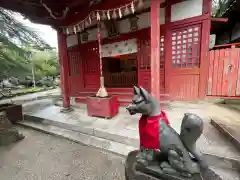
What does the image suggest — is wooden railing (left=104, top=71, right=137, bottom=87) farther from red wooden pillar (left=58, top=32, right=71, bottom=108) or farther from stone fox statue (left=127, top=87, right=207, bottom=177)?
stone fox statue (left=127, top=87, right=207, bottom=177)

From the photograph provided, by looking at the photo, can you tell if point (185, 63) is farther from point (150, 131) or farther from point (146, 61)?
point (150, 131)

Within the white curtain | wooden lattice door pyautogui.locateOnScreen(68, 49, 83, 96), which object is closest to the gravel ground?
wooden lattice door pyautogui.locateOnScreen(68, 49, 83, 96)

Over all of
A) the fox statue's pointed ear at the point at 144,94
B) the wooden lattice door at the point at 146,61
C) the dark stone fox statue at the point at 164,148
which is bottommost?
the dark stone fox statue at the point at 164,148

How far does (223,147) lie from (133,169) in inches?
64.2

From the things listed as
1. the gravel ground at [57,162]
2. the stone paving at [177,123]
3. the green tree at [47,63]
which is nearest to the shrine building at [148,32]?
the stone paving at [177,123]

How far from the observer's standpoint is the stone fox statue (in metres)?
0.99

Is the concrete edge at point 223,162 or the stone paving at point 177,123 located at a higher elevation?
the stone paving at point 177,123

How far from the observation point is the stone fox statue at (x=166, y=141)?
3.25 feet

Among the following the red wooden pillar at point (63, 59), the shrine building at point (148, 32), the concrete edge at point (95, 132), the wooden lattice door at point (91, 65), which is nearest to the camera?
the concrete edge at point (95, 132)

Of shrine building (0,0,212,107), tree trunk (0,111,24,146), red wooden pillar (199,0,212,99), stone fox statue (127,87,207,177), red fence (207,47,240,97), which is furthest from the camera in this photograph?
red fence (207,47,240,97)

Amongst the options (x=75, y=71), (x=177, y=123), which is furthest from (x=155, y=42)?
(x=75, y=71)

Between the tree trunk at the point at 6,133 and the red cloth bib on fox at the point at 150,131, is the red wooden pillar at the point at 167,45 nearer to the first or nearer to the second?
the red cloth bib on fox at the point at 150,131

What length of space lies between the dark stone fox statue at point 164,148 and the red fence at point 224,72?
3.67 metres

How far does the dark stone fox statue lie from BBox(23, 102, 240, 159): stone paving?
1.09m
